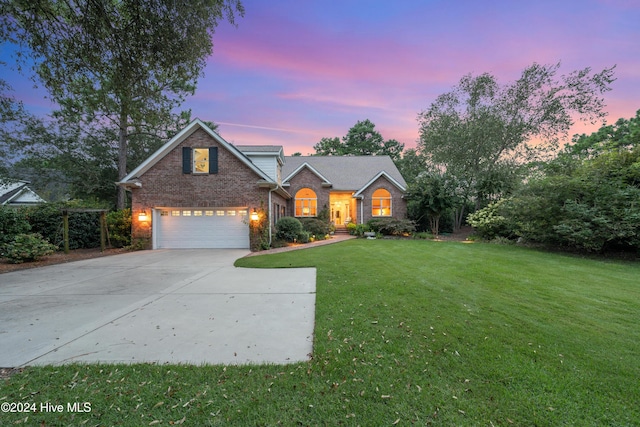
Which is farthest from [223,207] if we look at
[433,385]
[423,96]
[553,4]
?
[423,96]

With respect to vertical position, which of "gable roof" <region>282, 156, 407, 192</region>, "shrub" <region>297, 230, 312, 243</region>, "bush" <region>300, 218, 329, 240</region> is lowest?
"shrub" <region>297, 230, 312, 243</region>

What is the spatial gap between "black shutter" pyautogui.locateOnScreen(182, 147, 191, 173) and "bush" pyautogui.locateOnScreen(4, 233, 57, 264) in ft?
18.6

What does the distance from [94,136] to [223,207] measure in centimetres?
1308

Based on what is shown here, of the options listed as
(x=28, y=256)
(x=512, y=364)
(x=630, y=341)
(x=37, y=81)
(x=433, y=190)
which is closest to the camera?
(x=512, y=364)

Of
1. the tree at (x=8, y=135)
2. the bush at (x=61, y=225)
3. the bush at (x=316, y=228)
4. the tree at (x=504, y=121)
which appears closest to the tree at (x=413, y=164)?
the tree at (x=504, y=121)

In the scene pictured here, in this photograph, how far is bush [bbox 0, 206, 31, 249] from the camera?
947cm

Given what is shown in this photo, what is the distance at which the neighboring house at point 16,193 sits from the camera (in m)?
16.2

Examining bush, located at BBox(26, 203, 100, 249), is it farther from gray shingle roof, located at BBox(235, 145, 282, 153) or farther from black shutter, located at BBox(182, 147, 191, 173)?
gray shingle roof, located at BBox(235, 145, 282, 153)

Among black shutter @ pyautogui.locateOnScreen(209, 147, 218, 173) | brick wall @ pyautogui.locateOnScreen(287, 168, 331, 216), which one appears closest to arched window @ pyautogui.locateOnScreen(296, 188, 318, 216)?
brick wall @ pyautogui.locateOnScreen(287, 168, 331, 216)

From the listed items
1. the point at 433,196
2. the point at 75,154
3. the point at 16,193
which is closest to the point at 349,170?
the point at 433,196

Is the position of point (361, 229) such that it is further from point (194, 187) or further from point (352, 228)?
point (194, 187)

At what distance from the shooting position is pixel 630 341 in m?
3.17

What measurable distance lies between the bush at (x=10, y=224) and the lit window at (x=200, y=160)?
21.3 ft

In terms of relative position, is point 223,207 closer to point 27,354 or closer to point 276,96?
point 276,96
